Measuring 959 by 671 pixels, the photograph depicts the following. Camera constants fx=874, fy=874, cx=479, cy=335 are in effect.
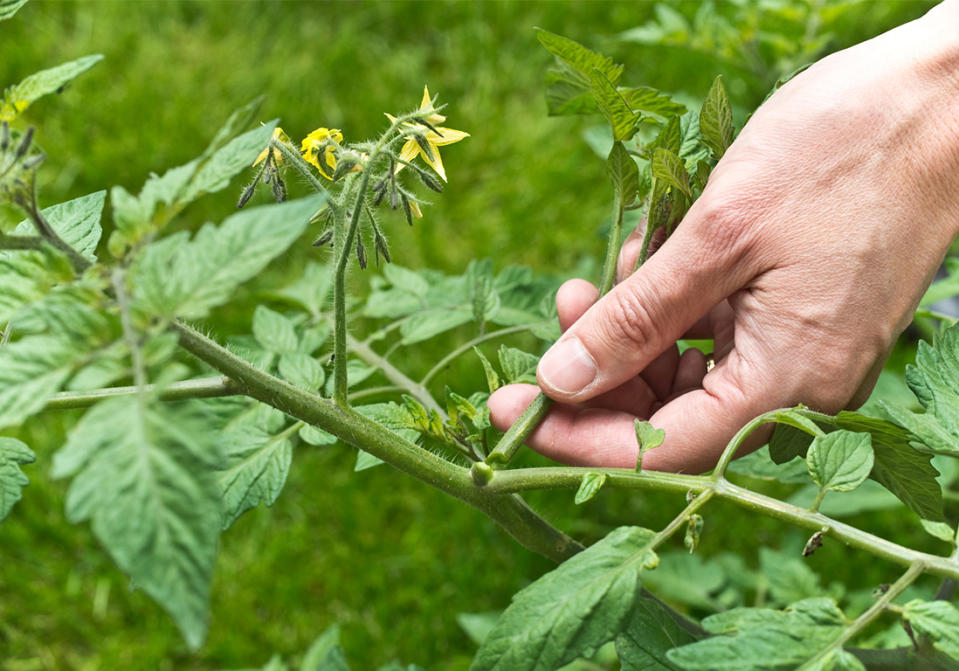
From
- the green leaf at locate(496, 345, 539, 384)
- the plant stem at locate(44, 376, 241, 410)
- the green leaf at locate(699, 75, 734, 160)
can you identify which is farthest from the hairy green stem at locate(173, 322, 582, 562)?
the green leaf at locate(699, 75, 734, 160)

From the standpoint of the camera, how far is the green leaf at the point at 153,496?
701 mm

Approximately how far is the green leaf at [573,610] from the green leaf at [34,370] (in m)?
0.58

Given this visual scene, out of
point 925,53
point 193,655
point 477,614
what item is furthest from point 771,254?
point 193,655

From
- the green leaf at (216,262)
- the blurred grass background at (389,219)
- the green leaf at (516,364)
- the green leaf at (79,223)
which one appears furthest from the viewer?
the blurred grass background at (389,219)

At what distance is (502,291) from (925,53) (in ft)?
2.94

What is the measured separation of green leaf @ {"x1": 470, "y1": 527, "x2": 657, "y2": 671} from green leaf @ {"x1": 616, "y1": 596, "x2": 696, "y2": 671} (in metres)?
0.13

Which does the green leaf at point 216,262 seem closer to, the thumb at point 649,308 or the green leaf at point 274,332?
the thumb at point 649,308

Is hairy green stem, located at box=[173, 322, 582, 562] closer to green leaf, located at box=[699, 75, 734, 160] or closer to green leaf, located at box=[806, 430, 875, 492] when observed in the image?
green leaf, located at box=[806, 430, 875, 492]

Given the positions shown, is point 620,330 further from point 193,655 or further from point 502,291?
point 193,655

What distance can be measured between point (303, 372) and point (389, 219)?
2.10m

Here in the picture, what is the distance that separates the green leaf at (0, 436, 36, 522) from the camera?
112cm

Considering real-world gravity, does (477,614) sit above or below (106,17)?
below

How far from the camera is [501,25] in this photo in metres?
4.02

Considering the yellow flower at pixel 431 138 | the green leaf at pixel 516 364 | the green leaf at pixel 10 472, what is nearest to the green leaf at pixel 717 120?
the yellow flower at pixel 431 138
